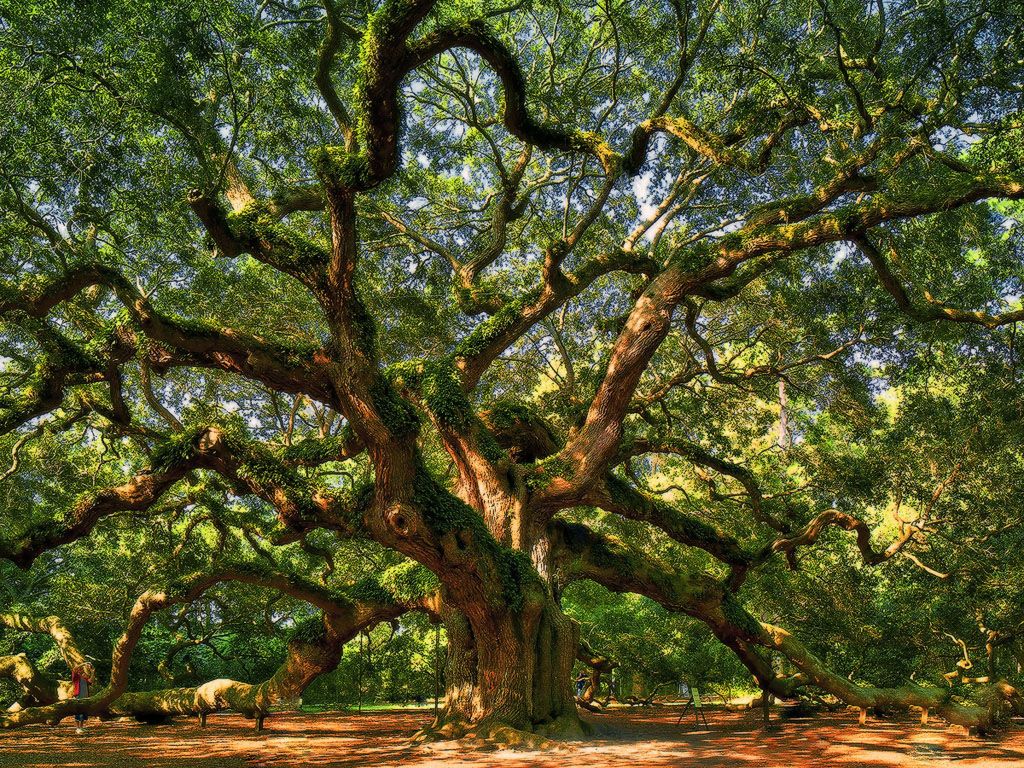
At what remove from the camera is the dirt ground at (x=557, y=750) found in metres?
6.60

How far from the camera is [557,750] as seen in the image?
711cm

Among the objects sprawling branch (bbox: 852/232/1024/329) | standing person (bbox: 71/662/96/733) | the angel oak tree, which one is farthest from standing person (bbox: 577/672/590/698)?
sprawling branch (bbox: 852/232/1024/329)

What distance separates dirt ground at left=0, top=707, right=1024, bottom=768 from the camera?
21.6ft

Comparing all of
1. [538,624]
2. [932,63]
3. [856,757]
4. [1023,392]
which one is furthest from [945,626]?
[932,63]

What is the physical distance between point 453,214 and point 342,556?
24.2 feet

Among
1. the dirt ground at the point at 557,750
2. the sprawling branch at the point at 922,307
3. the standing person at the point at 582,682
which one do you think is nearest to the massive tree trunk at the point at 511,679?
the dirt ground at the point at 557,750

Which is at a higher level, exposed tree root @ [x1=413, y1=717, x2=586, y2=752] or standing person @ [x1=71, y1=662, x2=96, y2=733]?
standing person @ [x1=71, y1=662, x2=96, y2=733]

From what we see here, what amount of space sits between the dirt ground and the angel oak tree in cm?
56

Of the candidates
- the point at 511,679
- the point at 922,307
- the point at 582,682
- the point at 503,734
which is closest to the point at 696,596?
the point at 511,679

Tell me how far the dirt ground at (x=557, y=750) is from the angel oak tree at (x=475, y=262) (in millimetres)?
564

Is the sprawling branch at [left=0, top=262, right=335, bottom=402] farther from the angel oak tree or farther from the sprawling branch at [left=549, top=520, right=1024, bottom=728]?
the sprawling branch at [left=549, top=520, right=1024, bottom=728]

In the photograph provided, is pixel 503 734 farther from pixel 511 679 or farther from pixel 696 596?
pixel 696 596

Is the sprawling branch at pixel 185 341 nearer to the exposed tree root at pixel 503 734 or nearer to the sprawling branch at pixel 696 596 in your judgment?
the exposed tree root at pixel 503 734

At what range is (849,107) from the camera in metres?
8.75
